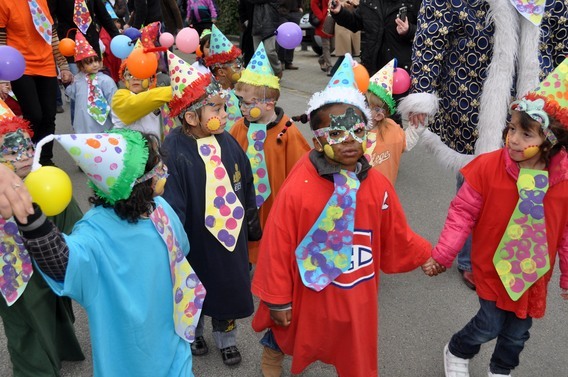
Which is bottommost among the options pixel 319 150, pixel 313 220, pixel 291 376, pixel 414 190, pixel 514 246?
pixel 414 190

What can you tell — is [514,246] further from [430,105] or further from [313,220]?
[430,105]

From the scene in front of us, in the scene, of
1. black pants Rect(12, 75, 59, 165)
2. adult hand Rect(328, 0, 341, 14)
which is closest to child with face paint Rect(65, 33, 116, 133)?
black pants Rect(12, 75, 59, 165)

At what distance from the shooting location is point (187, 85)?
3133mm

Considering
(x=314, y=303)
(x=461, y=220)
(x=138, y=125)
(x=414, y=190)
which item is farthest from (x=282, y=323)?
(x=414, y=190)

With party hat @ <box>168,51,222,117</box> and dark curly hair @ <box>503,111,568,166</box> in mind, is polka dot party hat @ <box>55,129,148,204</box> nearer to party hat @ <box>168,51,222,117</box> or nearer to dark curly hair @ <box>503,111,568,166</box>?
party hat @ <box>168,51,222,117</box>

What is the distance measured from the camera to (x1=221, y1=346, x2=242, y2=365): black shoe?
10.7 feet

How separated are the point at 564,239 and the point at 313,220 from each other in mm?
1197

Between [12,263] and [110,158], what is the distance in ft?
2.73

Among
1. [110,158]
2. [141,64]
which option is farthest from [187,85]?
[141,64]

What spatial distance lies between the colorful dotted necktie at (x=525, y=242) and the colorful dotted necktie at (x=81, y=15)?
211 inches

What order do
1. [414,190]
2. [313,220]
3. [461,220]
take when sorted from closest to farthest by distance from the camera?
Result: [313,220] → [461,220] → [414,190]

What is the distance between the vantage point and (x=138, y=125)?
15.7ft

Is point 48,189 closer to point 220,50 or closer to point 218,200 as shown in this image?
point 218,200

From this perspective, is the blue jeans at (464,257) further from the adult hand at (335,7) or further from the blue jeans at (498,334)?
the adult hand at (335,7)
